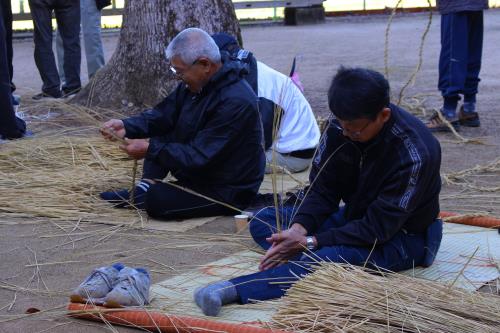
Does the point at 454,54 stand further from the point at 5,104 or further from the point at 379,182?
the point at 379,182

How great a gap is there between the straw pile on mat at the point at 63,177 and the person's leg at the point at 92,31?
2.95 metres

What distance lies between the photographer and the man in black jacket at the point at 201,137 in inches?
183

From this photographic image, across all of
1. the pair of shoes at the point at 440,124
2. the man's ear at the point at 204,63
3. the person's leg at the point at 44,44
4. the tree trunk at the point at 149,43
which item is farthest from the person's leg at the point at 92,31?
the man's ear at the point at 204,63

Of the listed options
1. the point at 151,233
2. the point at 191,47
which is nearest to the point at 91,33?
the point at 191,47

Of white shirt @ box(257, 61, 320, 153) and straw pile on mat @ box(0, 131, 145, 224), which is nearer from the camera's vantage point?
straw pile on mat @ box(0, 131, 145, 224)

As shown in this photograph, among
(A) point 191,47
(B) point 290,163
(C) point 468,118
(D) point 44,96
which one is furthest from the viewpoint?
(D) point 44,96

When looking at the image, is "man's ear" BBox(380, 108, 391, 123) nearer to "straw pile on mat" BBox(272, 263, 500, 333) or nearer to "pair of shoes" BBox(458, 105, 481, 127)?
"straw pile on mat" BBox(272, 263, 500, 333)

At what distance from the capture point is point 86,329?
3238 millimetres

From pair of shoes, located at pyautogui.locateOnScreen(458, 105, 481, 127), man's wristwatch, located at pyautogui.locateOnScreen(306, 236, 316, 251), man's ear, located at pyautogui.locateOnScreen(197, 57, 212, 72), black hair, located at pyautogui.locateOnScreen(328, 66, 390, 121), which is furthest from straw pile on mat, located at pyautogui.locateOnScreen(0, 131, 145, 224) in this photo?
pair of shoes, located at pyautogui.locateOnScreen(458, 105, 481, 127)

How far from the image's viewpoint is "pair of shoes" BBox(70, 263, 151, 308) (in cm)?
333

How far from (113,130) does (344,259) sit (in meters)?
1.82

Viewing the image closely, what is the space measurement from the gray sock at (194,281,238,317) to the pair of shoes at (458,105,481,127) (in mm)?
4322

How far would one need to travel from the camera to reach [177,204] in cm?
479

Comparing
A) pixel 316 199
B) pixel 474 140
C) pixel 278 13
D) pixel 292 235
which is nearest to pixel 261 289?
pixel 292 235
